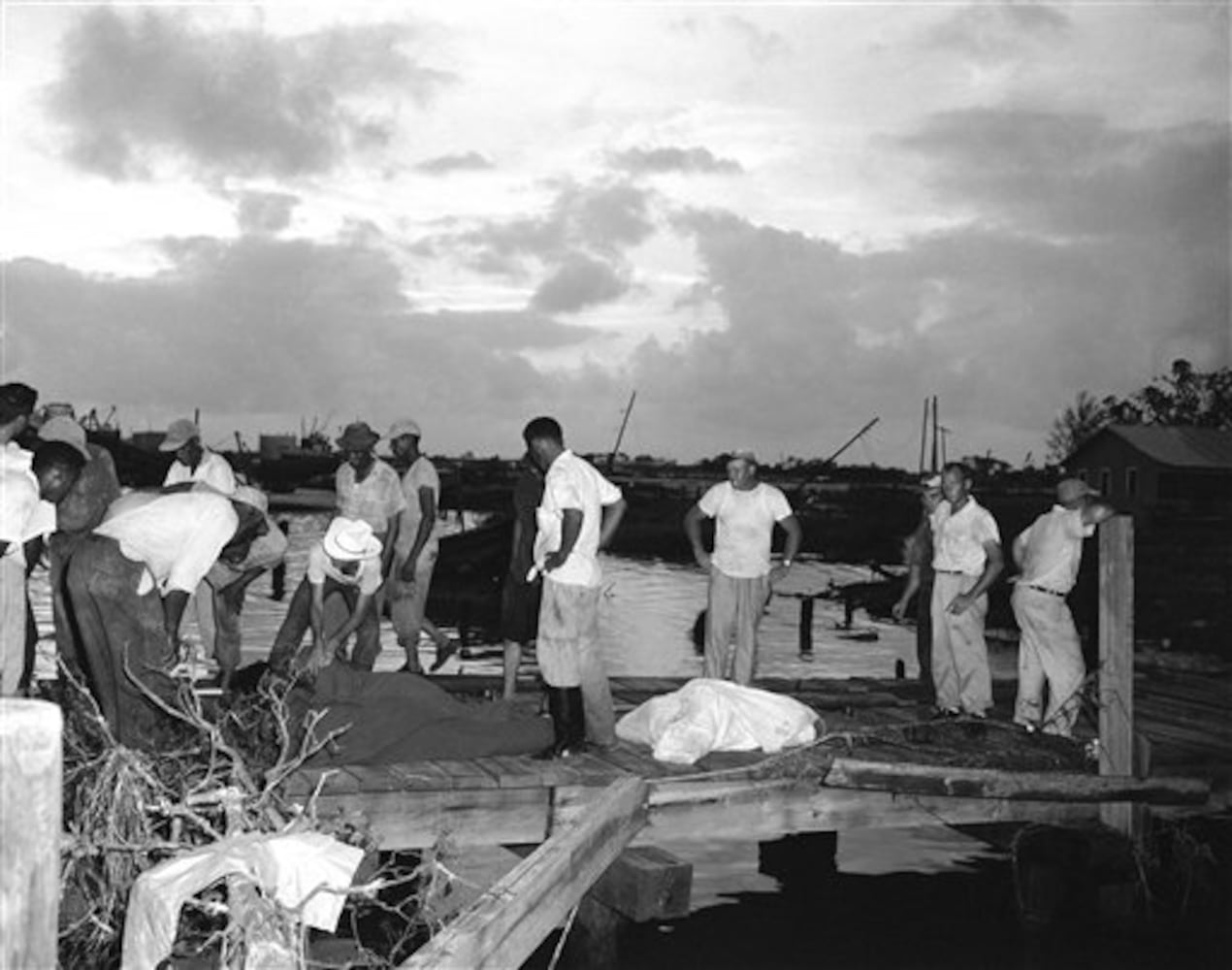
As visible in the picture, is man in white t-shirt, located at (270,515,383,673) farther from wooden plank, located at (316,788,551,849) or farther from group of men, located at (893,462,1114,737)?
group of men, located at (893,462,1114,737)

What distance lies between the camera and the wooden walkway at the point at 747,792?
24.3ft

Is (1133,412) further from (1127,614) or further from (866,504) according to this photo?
(1127,614)

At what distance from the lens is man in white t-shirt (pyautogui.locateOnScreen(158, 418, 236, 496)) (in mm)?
9867

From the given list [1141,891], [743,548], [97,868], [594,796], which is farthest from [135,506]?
[1141,891]

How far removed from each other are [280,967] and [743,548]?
5.64 m

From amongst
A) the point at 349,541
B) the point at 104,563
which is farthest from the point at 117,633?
the point at 349,541

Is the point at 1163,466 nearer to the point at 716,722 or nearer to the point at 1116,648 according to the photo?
the point at 1116,648

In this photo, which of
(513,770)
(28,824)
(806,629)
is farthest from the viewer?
(806,629)

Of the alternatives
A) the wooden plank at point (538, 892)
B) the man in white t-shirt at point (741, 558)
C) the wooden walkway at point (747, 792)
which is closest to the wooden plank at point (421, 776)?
the wooden walkway at point (747, 792)

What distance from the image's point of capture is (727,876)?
11.4 meters

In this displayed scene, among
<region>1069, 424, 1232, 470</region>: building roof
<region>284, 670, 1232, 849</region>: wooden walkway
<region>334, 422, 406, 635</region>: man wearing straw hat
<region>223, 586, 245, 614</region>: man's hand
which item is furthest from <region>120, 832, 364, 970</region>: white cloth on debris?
<region>1069, 424, 1232, 470</region>: building roof

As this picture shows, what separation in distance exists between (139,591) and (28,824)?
3.98 metres

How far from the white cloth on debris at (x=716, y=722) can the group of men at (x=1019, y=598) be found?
66.0 inches

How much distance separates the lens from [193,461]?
1002 cm
